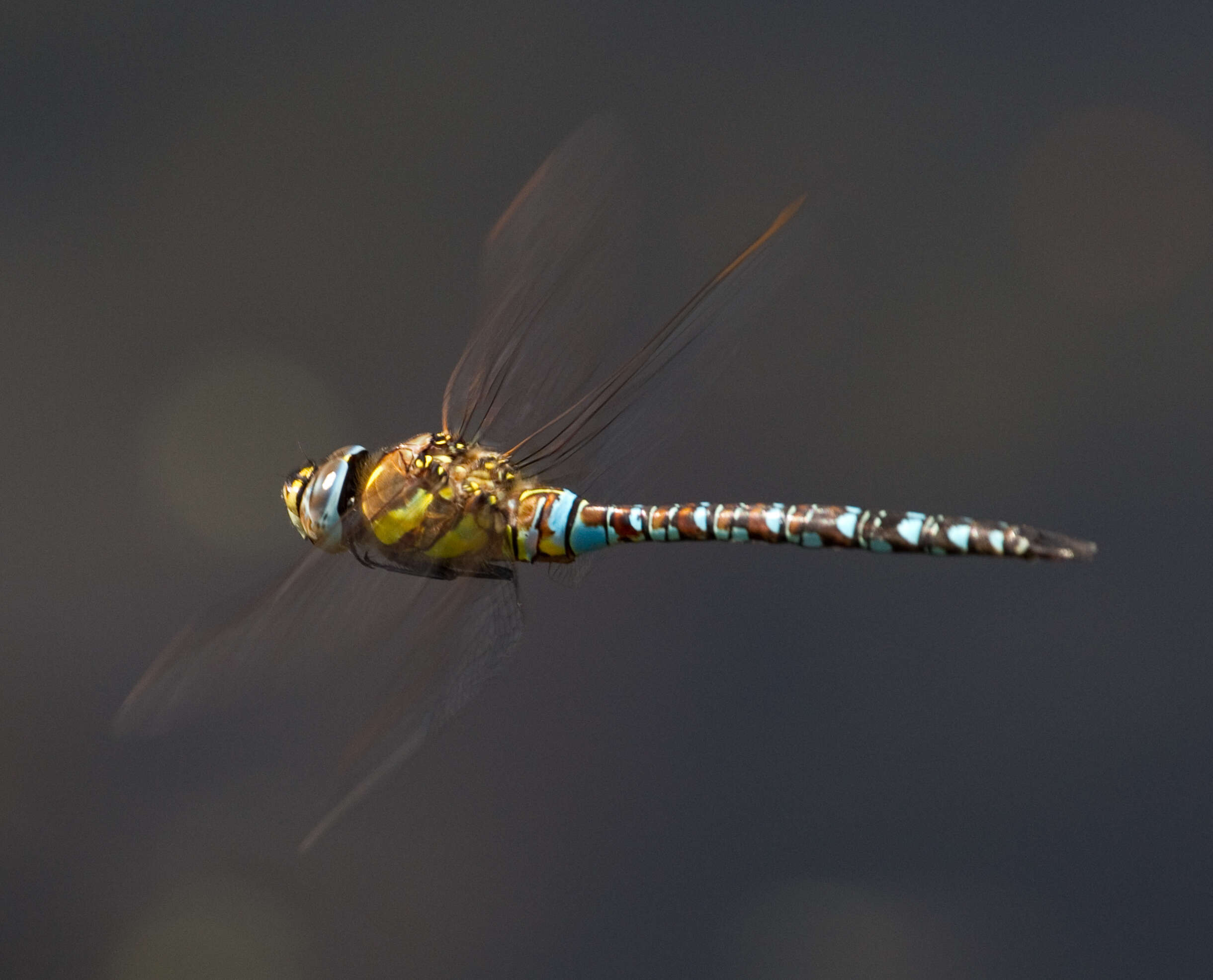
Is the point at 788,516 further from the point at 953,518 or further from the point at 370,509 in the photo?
the point at 370,509

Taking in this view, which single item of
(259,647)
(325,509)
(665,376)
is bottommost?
(259,647)

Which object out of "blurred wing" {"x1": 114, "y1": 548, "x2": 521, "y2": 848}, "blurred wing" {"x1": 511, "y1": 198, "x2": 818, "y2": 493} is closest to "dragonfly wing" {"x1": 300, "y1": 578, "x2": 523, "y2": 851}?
"blurred wing" {"x1": 114, "y1": 548, "x2": 521, "y2": 848}

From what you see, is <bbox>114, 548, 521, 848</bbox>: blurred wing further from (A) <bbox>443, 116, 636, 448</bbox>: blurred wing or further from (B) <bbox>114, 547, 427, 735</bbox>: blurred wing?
(A) <bbox>443, 116, 636, 448</bbox>: blurred wing

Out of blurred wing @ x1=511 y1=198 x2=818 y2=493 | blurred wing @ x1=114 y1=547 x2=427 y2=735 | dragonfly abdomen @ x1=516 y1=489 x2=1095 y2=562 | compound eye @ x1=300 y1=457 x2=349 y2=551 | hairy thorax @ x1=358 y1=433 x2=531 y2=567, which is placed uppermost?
blurred wing @ x1=511 y1=198 x2=818 y2=493

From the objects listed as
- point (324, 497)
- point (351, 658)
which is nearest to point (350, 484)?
point (324, 497)

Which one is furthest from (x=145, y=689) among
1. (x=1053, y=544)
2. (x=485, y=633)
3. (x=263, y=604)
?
(x=1053, y=544)

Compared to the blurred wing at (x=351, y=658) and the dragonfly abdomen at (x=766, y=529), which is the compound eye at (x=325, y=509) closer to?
the blurred wing at (x=351, y=658)

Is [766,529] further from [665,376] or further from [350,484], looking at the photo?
[350,484]
